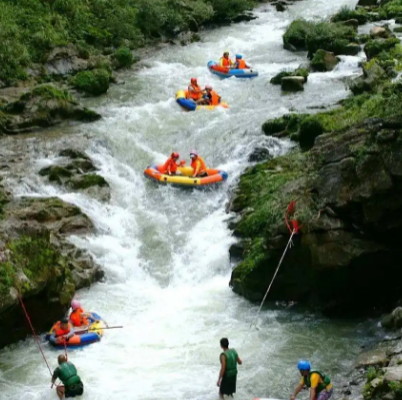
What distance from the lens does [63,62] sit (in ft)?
94.5

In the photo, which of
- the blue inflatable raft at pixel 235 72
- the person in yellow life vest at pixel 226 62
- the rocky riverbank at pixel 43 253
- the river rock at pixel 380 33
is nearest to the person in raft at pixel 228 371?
the rocky riverbank at pixel 43 253

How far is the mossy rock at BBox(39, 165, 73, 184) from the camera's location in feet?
63.5

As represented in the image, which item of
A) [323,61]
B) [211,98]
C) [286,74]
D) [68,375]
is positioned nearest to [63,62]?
[211,98]

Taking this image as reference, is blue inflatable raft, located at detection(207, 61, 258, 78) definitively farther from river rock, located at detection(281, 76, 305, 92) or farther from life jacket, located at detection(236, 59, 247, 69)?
river rock, located at detection(281, 76, 305, 92)

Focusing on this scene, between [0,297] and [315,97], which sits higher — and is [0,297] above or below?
above

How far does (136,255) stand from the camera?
17.8 meters

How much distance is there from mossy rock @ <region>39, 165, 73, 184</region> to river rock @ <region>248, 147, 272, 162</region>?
5.22m

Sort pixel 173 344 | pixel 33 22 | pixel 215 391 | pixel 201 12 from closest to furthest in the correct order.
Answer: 1. pixel 215 391
2. pixel 173 344
3. pixel 33 22
4. pixel 201 12

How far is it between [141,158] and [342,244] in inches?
378

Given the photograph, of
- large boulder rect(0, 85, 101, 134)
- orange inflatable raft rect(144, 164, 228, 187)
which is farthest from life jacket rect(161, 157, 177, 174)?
large boulder rect(0, 85, 101, 134)

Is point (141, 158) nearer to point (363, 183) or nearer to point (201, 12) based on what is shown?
point (363, 183)

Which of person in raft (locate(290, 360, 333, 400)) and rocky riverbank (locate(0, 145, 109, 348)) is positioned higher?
person in raft (locate(290, 360, 333, 400))

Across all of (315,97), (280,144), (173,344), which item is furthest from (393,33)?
(173,344)

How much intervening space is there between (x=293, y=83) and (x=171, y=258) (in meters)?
10.7
